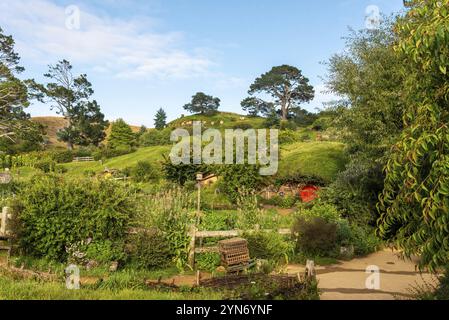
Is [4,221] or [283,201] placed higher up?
[4,221]

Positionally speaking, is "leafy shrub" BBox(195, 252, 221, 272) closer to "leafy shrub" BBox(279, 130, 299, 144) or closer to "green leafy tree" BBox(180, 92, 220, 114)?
"leafy shrub" BBox(279, 130, 299, 144)

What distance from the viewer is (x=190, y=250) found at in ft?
36.4

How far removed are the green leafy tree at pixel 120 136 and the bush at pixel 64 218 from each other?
167 ft

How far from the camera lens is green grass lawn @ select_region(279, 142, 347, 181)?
25922mm

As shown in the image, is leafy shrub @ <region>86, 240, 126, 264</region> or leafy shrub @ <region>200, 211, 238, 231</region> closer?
leafy shrub @ <region>86, 240, 126, 264</region>

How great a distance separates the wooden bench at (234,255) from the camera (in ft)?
31.5

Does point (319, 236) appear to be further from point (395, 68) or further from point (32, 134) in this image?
point (32, 134)

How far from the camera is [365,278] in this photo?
34.3ft

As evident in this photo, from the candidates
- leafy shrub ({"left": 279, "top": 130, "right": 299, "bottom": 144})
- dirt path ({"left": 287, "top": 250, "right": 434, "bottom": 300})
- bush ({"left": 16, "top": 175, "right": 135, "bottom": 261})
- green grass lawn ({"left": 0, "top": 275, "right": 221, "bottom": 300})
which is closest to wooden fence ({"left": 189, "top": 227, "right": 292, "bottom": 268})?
dirt path ({"left": 287, "top": 250, "right": 434, "bottom": 300})

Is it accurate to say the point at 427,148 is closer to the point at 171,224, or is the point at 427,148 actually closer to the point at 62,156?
the point at 171,224

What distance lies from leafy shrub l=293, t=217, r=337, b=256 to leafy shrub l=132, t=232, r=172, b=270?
4.18m
